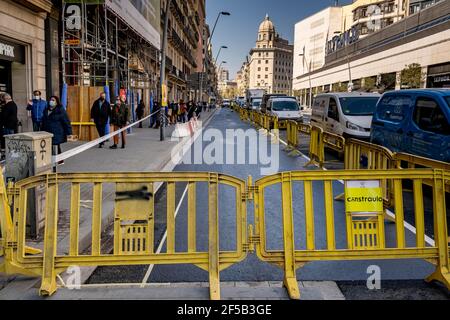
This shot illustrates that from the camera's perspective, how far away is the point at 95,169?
1013 centimetres

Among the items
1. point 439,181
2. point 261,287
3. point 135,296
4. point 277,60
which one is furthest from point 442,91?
point 277,60

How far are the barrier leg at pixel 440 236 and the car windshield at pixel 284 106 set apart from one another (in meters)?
24.7

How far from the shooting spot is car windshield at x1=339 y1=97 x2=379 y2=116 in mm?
14564

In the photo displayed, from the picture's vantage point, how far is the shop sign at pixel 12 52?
43.2 feet

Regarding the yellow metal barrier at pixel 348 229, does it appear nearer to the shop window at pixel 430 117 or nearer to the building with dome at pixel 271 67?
the shop window at pixel 430 117

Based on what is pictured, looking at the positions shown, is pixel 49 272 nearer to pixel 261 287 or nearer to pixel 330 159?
pixel 261 287

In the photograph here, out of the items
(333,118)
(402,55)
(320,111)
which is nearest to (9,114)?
(333,118)

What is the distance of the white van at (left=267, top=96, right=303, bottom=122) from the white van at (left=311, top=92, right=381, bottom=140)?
37.9 feet

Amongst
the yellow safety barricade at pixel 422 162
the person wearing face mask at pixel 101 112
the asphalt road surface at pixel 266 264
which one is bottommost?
the asphalt road surface at pixel 266 264

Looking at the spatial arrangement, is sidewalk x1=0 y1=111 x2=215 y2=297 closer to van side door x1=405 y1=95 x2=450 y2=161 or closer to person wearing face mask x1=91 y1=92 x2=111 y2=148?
person wearing face mask x1=91 y1=92 x2=111 y2=148

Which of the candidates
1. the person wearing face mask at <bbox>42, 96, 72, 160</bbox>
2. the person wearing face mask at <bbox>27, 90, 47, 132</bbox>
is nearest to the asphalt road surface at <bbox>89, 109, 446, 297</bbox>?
the person wearing face mask at <bbox>42, 96, 72, 160</bbox>

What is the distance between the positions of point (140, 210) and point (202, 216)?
8.02ft

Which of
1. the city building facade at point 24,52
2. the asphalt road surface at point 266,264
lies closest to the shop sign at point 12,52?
the city building facade at point 24,52

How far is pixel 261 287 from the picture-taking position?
13.8 ft
